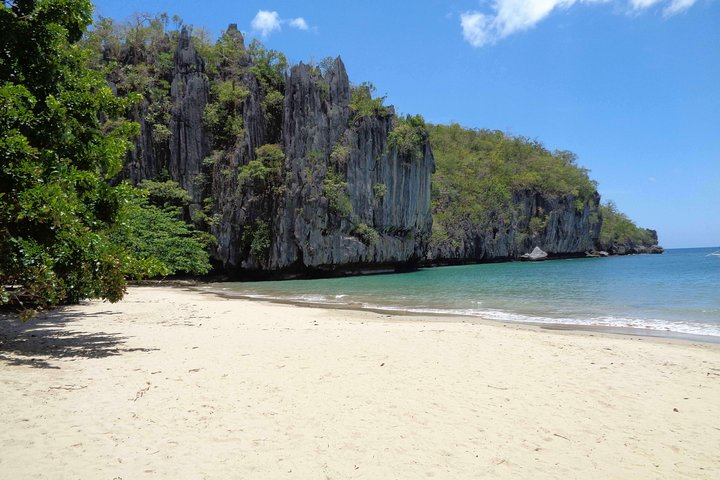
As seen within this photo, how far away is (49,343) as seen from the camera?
736cm

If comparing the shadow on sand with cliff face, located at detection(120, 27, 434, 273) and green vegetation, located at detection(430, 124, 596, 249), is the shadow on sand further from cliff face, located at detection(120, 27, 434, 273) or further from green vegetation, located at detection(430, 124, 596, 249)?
green vegetation, located at detection(430, 124, 596, 249)

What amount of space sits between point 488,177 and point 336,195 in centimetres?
3543

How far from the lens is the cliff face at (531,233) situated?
56781 millimetres

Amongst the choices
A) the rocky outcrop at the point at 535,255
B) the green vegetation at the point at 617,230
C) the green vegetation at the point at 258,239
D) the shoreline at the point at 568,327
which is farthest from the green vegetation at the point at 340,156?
the green vegetation at the point at 617,230

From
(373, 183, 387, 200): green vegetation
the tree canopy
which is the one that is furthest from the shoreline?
(373, 183, 387, 200): green vegetation

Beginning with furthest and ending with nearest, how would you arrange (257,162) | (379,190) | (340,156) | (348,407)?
(379,190)
(340,156)
(257,162)
(348,407)

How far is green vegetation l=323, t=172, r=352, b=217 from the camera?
3472 centimetres

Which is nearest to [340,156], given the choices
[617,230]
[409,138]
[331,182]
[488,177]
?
[331,182]

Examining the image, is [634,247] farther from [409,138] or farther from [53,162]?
[53,162]

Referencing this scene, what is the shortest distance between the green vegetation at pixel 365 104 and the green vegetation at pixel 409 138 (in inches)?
88.7

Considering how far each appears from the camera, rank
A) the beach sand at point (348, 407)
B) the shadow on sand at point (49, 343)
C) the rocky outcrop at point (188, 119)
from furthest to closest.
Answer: the rocky outcrop at point (188, 119) → the shadow on sand at point (49, 343) → the beach sand at point (348, 407)

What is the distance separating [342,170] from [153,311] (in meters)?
24.8

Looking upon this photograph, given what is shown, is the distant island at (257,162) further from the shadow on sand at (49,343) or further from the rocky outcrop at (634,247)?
the rocky outcrop at (634,247)

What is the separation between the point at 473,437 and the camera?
408 cm
